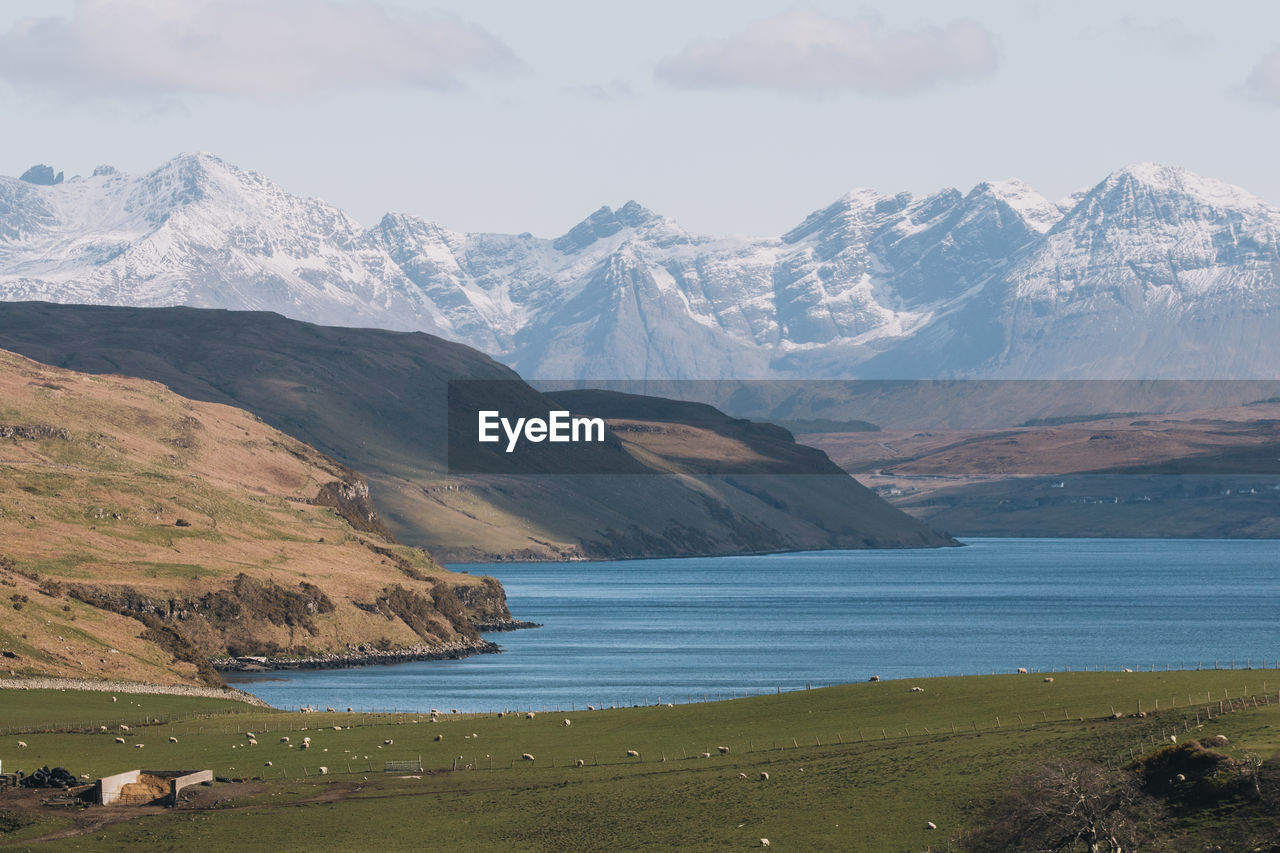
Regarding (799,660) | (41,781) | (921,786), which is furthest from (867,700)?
(799,660)

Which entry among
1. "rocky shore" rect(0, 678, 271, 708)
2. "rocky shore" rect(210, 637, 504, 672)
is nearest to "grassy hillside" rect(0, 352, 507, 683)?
"rocky shore" rect(210, 637, 504, 672)

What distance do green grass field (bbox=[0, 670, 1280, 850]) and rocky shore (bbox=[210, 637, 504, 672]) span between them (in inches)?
2691

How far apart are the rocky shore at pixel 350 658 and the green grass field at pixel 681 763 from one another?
224 feet

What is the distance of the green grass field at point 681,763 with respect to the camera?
66.0 m

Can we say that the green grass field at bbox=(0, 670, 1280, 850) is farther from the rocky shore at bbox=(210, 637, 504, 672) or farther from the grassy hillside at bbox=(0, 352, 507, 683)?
the rocky shore at bbox=(210, 637, 504, 672)

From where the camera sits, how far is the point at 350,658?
7077 inches

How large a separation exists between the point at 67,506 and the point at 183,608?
26.9 m

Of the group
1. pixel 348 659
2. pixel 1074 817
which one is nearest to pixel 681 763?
pixel 1074 817

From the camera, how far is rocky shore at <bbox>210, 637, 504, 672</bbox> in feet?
553

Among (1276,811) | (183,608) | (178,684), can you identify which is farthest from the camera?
(183,608)

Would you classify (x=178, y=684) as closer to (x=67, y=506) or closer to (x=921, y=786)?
(x=67, y=506)

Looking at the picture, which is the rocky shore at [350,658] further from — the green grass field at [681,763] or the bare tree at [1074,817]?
the bare tree at [1074,817]

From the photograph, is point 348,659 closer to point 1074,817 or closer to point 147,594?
point 147,594

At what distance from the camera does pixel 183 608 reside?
167375 millimetres
